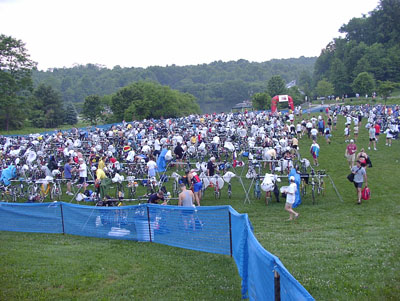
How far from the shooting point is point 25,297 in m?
7.05

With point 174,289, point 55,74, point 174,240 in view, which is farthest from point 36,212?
point 55,74

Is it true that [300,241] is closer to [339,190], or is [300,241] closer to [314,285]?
[314,285]

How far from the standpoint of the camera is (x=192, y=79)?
154375 mm

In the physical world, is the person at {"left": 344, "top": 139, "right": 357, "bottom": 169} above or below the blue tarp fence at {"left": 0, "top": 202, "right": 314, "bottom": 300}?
above

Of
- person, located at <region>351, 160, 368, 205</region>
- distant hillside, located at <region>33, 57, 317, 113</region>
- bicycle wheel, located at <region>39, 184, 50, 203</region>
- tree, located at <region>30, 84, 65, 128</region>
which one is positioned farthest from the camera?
distant hillside, located at <region>33, 57, 317, 113</region>

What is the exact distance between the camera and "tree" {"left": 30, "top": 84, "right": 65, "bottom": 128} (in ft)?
218

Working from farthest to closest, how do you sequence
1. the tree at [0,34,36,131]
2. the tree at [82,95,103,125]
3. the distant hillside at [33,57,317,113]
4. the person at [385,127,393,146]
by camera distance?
the distant hillside at [33,57,317,113] → the tree at [82,95,103,125] → the tree at [0,34,36,131] → the person at [385,127,393,146]

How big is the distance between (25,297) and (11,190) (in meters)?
12.1

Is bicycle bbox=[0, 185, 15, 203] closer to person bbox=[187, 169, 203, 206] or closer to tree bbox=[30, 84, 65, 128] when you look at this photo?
person bbox=[187, 169, 203, 206]

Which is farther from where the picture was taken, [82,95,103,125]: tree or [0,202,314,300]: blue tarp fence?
[82,95,103,125]: tree

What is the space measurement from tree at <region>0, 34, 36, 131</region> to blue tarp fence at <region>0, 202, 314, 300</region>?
50.6 metres

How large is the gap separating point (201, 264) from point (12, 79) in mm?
57848

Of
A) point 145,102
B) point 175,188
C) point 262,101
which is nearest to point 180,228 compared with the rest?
point 175,188

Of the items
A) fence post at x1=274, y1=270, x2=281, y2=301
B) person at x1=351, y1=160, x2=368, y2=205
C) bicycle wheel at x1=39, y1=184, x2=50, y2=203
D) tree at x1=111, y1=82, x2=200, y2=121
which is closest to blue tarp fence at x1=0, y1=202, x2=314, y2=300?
fence post at x1=274, y1=270, x2=281, y2=301
